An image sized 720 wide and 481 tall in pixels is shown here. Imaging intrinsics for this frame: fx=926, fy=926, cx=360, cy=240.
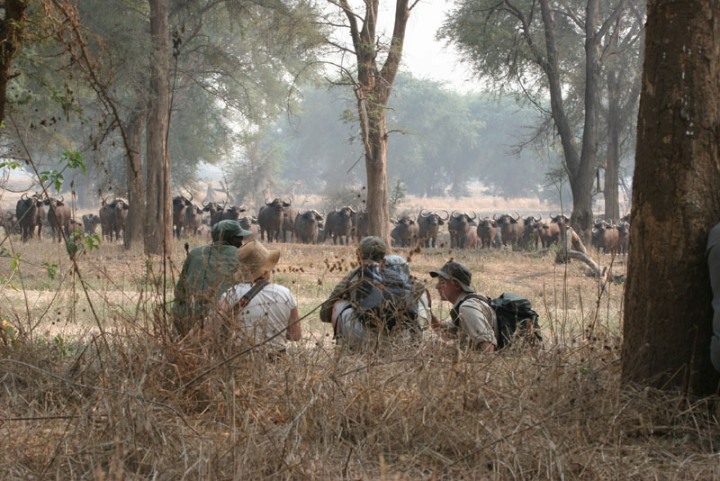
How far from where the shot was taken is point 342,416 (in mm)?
4523

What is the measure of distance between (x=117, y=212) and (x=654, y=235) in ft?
106

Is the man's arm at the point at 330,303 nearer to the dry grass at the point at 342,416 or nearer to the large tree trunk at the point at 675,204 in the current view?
the dry grass at the point at 342,416

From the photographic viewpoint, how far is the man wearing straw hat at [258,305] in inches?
193

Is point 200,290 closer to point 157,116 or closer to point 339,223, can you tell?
point 157,116

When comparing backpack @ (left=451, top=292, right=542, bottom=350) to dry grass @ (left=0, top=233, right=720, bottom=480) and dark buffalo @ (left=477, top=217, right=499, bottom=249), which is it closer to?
dry grass @ (left=0, top=233, right=720, bottom=480)

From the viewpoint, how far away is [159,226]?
909 inches

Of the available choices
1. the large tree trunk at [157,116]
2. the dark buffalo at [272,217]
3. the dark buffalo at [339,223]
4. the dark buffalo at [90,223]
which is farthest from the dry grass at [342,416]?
the dark buffalo at [90,223]

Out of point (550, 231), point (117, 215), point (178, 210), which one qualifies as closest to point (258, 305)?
point (178, 210)

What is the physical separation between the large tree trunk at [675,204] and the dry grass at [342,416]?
0.24m

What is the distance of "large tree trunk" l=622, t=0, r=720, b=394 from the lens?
4.89 meters

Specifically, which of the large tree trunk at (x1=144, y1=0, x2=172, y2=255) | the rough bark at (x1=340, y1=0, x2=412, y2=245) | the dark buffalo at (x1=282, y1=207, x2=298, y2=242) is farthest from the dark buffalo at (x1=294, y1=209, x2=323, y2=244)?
the rough bark at (x1=340, y1=0, x2=412, y2=245)

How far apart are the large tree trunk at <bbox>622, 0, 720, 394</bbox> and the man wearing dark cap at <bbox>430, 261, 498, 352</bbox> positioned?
1125 millimetres

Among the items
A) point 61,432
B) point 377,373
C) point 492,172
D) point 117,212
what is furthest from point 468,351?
point 492,172

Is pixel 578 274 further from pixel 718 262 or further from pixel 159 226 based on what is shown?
pixel 718 262
